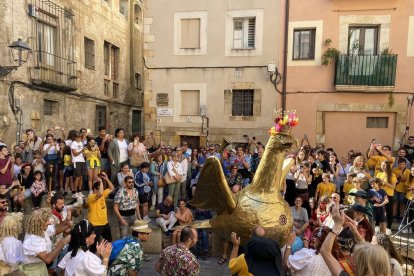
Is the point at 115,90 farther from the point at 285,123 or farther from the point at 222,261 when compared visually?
the point at 285,123

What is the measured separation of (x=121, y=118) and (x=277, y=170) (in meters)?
13.7

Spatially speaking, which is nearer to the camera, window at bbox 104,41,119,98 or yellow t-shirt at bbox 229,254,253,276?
yellow t-shirt at bbox 229,254,253,276

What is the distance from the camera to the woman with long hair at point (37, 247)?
3.65 m

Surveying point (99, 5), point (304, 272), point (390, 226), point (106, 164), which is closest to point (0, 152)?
point (106, 164)

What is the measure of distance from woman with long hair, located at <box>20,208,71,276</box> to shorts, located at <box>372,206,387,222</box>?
5.50 meters

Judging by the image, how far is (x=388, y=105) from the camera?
39.6ft

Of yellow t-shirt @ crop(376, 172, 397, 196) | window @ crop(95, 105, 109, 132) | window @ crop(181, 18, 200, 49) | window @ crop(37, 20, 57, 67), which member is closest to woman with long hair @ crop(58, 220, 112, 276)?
yellow t-shirt @ crop(376, 172, 397, 196)

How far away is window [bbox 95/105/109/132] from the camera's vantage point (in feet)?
Result: 50.6

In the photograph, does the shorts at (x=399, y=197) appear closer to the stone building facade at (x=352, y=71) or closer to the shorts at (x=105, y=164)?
the stone building facade at (x=352, y=71)

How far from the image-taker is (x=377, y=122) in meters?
12.4

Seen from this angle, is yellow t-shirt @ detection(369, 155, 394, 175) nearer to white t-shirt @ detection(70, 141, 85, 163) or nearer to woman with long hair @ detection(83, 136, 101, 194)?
woman with long hair @ detection(83, 136, 101, 194)

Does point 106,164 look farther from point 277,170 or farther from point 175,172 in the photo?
point 277,170

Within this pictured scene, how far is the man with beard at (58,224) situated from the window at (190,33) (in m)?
9.26

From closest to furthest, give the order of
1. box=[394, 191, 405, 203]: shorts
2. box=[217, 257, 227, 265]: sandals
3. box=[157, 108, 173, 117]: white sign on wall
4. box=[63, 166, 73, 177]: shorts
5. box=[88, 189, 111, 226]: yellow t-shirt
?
1. box=[88, 189, 111, 226]: yellow t-shirt
2. box=[217, 257, 227, 265]: sandals
3. box=[394, 191, 405, 203]: shorts
4. box=[63, 166, 73, 177]: shorts
5. box=[157, 108, 173, 117]: white sign on wall
